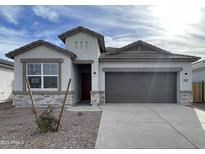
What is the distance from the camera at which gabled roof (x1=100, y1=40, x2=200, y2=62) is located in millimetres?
14422

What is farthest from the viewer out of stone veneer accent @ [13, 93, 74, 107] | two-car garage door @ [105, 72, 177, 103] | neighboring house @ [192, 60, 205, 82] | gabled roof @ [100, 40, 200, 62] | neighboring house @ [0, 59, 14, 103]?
neighboring house @ [192, 60, 205, 82]

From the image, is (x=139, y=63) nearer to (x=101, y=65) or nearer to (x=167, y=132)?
(x=101, y=65)

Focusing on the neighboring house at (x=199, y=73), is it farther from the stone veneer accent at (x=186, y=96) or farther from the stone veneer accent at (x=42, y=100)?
the stone veneer accent at (x=42, y=100)

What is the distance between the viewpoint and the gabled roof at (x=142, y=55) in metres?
14.4

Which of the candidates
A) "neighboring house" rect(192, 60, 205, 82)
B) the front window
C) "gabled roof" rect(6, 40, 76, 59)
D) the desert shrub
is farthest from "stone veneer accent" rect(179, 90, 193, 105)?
the desert shrub

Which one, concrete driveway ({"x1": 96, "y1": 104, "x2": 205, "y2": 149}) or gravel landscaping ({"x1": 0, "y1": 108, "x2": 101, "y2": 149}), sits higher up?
concrete driveway ({"x1": 96, "y1": 104, "x2": 205, "y2": 149})

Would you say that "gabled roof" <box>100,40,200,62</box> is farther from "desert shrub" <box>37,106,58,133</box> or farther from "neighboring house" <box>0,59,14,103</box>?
"neighboring house" <box>0,59,14,103</box>

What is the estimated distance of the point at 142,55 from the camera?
605 inches

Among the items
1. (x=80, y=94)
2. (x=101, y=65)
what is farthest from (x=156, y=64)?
(x=80, y=94)

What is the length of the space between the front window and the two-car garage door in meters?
4.21

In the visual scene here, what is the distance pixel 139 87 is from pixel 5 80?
37.8ft

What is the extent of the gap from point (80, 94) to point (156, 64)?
6.80m

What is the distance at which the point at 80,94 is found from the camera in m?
16.8
